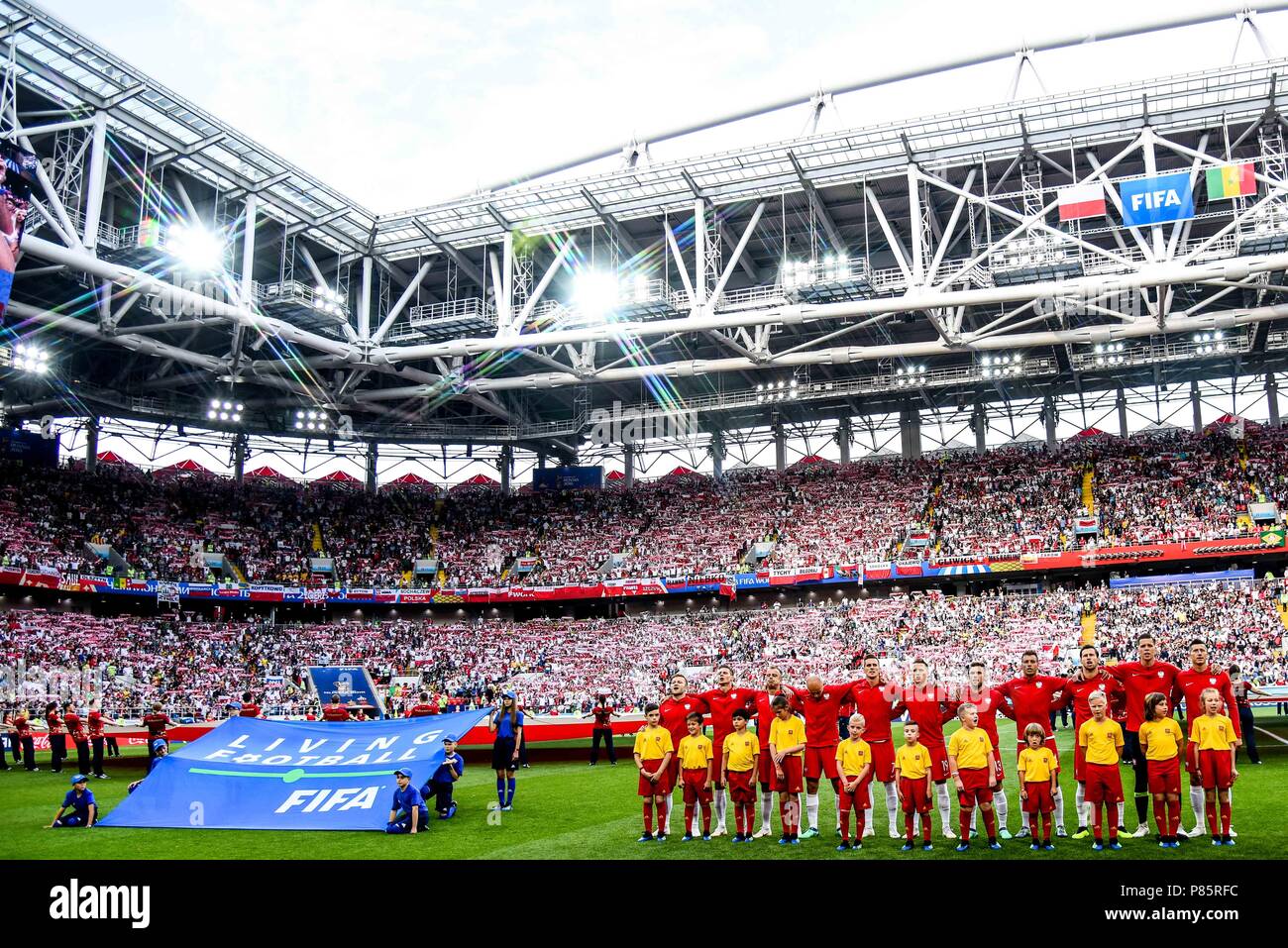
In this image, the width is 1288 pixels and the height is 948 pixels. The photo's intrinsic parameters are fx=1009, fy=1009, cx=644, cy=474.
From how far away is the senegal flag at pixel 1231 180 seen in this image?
94.0 ft

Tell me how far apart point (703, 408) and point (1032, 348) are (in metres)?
16.1

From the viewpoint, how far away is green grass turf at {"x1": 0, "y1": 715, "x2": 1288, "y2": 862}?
1000cm

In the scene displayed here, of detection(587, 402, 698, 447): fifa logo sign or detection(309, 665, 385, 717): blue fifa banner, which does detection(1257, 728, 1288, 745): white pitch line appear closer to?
detection(309, 665, 385, 717): blue fifa banner

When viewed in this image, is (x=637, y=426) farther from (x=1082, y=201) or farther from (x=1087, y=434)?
(x=1082, y=201)

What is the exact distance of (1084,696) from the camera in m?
11.2

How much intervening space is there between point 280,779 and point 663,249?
2899cm

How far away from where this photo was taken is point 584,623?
47312 millimetres

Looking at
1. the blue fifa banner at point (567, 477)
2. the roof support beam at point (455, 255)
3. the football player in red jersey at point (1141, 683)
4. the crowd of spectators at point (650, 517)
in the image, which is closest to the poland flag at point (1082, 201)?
the crowd of spectators at point (650, 517)

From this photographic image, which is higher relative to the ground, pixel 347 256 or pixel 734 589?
pixel 347 256

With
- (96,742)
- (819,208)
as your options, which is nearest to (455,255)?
(819,208)

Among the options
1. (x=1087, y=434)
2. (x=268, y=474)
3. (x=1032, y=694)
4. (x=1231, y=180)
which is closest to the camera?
(x=1032, y=694)
